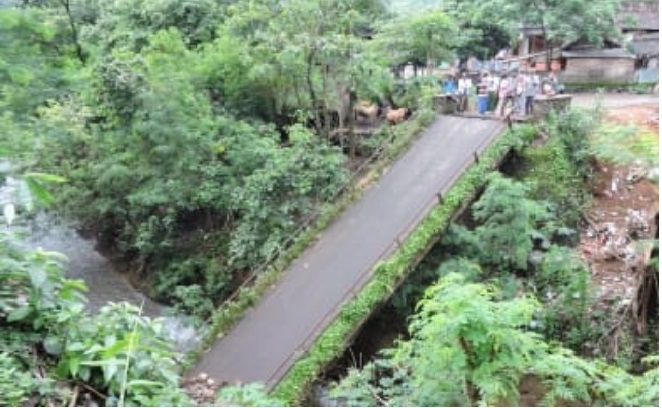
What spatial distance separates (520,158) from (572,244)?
1.99 m

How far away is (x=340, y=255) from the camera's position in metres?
10.1

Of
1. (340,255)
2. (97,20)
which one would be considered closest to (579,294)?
(340,255)

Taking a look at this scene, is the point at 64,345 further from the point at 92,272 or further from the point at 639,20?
the point at 639,20

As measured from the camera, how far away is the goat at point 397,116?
14607 millimetres

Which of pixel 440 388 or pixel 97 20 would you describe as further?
pixel 97 20

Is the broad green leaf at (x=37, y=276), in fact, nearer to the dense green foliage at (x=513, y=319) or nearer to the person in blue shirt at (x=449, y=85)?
the dense green foliage at (x=513, y=319)

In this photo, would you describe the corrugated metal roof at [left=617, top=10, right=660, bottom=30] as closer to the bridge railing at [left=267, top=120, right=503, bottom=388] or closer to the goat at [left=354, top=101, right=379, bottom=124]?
the goat at [left=354, top=101, right=379, bottom=124]

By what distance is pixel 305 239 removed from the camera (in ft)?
34.8

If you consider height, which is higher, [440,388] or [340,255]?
[440,388]

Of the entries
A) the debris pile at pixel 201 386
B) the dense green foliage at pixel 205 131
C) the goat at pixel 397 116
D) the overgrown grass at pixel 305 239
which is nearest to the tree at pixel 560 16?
the dense green foliage at pixel 205 131

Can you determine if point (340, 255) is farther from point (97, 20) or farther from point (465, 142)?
point (97, 20)

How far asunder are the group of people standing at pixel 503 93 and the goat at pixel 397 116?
0.96 meters

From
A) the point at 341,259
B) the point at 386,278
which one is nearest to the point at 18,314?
the point at 386,278

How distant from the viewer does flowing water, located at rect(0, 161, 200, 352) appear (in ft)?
37.4
